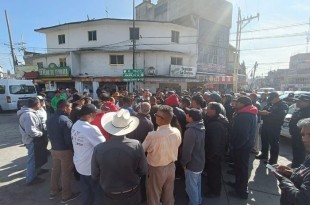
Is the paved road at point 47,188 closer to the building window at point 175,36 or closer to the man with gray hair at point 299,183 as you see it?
the man with gray hair at point 299,183

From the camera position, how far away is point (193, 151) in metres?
3.31

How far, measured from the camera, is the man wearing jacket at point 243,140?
3.90 metres

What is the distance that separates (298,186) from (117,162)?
72.1 inches

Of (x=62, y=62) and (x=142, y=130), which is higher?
(x=62, y=62)

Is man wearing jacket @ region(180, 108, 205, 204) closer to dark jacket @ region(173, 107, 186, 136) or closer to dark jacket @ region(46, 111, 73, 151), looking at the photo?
dark jacket @ region(173, 107, 186, 136)

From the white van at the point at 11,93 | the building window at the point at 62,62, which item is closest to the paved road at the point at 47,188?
the white van at the point at 11,93

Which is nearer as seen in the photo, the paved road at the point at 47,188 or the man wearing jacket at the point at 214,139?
the man wearing jacket at the point at 214,139

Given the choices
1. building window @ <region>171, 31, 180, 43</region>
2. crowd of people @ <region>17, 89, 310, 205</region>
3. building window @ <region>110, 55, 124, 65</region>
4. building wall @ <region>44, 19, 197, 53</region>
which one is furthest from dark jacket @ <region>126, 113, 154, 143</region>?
building window @ <region>171, 31, 180, 43</region>

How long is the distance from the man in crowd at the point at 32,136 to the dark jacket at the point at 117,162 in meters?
2.68

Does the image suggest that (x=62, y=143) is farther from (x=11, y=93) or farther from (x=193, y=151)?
(x=11, y=93)

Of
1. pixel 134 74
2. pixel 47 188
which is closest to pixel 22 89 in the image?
pixel 134 74

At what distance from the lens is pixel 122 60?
71.8ft

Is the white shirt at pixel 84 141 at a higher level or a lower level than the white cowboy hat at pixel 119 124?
lower

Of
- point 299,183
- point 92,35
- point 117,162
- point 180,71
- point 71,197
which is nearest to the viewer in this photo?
point 299,183
